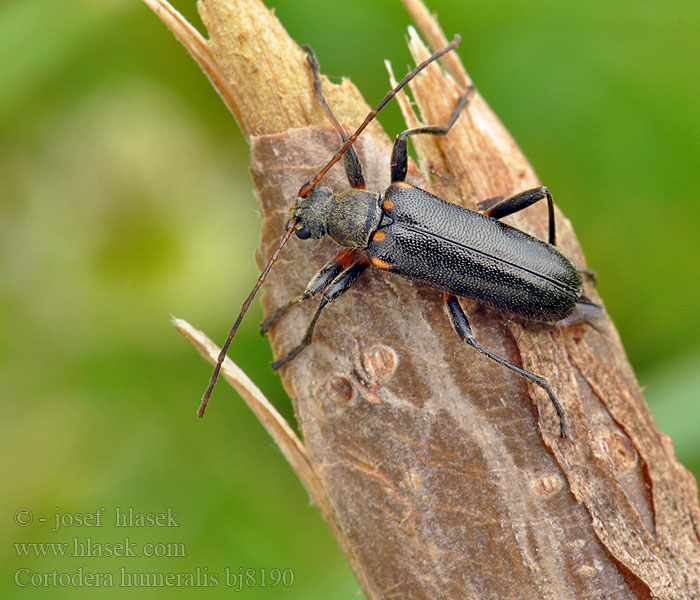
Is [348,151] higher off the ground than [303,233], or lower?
higher

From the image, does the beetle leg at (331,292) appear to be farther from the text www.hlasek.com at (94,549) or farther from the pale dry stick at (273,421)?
the text www.hlasek.com at (94,549)

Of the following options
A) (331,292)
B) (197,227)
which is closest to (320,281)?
(331,292)

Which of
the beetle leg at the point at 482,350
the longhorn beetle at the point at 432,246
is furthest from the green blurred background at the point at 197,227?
the beetle leg at the point at 482,350

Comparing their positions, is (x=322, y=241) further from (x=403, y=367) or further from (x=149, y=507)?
(x=149, y=507)

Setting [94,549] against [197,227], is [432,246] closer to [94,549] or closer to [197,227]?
[197,227]

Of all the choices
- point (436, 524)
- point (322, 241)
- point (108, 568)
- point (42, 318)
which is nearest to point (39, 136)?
point (42, 318)

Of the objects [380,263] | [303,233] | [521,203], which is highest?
[303,233]
